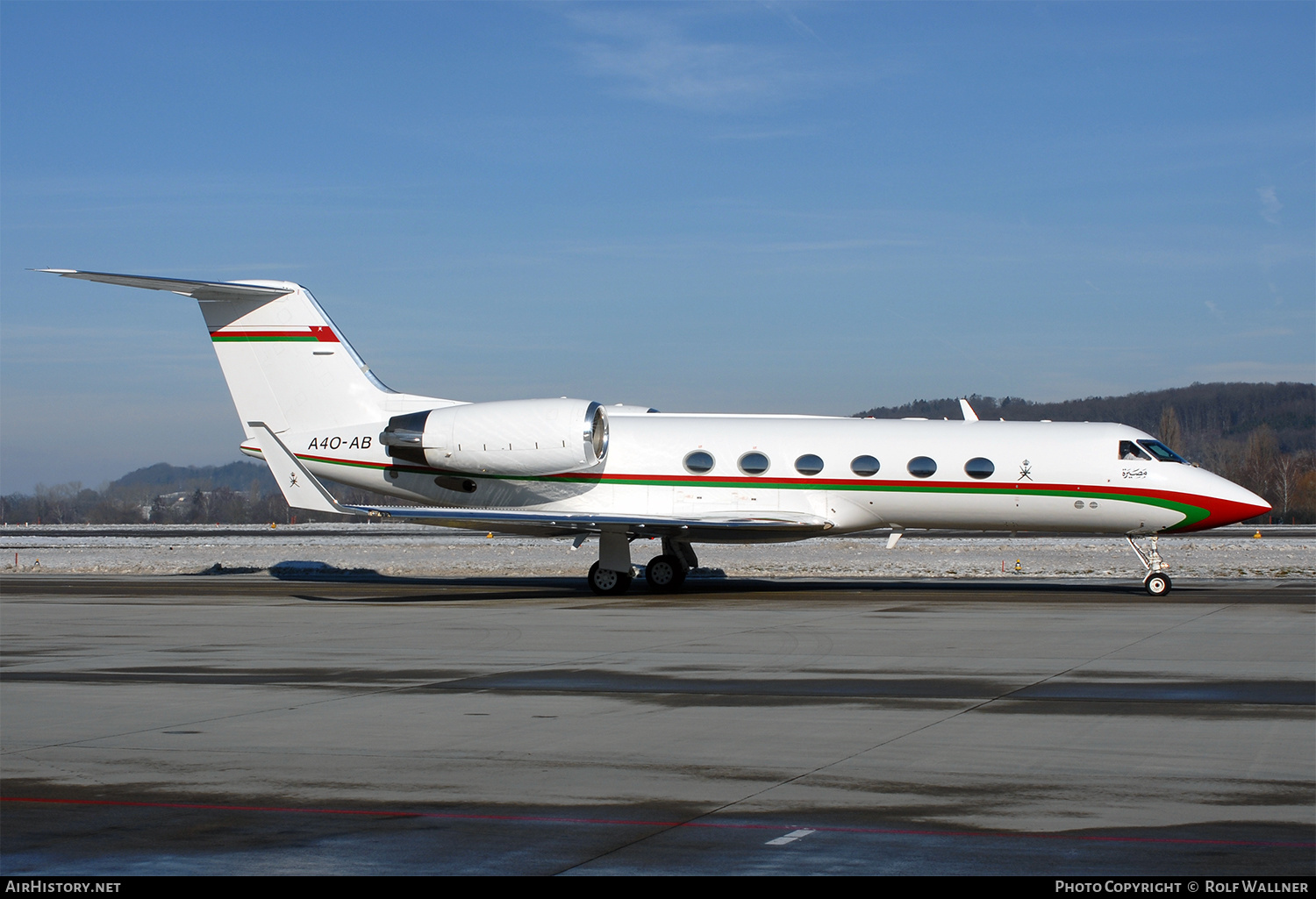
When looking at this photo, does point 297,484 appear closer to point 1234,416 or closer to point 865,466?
point 865,466

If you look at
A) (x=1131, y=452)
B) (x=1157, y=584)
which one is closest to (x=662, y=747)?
(x=1157, y=584)

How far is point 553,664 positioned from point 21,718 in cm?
506

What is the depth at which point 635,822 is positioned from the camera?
6414mm

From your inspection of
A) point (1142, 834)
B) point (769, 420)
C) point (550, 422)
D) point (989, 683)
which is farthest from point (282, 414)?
point (1142, 834)

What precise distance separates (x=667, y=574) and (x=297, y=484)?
7688 millimetres

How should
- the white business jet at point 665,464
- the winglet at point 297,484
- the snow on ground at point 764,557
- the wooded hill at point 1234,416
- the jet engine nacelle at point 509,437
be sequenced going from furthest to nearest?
the wooded hill at point 1234,416
the snow on ground at point 764,557
the jet engine nacelle at point 509,437
the white business jet at point 665,464
the winglet at point 297,484

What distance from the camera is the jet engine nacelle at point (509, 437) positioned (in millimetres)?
23047

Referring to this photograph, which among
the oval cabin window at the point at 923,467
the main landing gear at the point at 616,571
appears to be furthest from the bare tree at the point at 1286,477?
the main landing gear at the point at 616,571

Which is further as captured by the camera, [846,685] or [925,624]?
[925,624]

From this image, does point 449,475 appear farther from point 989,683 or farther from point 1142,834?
point 1142,834

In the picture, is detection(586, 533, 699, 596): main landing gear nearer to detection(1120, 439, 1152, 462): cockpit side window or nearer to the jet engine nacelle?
the jet engine nacelle

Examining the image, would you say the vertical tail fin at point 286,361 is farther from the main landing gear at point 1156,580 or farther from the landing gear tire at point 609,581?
the main landing gear at point 1156,580

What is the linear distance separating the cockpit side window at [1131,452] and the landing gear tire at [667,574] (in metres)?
8.75

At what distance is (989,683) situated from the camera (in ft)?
37.0
